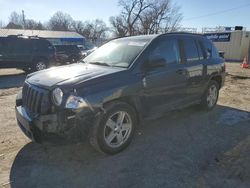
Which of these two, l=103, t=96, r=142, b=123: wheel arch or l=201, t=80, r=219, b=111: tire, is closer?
l=103, t=96, r=142, b=123: wheel arch

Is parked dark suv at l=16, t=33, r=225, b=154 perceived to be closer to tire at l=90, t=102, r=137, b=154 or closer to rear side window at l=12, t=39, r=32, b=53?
tire at l=90, t=102, r=137, b=154

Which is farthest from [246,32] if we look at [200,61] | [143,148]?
[143,148]

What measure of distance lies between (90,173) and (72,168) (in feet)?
0.97

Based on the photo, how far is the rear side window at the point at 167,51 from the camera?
4.35m

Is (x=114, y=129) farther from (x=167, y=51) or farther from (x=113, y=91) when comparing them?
(x=167, y=51)

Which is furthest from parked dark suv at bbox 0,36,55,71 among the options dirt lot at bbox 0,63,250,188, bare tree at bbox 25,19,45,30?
bare tree at bbox 25,19,45,30

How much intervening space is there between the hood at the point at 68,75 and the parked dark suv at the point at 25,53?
10.3m

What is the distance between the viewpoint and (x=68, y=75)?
376 cm

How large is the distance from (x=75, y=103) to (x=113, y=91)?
61cm

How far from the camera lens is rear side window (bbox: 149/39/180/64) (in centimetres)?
435

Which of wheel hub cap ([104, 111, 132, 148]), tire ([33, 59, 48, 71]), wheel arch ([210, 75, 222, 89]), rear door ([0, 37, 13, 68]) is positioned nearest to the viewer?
wheel hub cap ([104, 111, 132, 148])

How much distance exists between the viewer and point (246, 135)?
4.75 m

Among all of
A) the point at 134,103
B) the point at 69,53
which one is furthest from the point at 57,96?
the point at 69,53

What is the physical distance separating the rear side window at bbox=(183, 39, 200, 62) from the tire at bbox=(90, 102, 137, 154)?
195 centimetres
